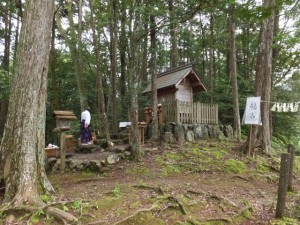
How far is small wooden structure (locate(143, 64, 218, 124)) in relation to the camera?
41.8 feet

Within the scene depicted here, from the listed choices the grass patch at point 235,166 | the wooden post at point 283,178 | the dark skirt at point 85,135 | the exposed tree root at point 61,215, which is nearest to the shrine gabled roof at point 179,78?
the dark skirt at point 85,135

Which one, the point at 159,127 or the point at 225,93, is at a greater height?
the point at 225,93

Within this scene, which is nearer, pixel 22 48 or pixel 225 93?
pixel 22 48

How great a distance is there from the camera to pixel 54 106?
13969mm

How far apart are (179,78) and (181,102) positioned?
2016mm

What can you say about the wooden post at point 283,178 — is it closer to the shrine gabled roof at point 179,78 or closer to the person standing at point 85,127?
the person standing at point 85,127

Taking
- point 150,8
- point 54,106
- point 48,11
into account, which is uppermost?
point 150,8

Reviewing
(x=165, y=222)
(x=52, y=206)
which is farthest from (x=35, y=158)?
(x=165, y=222)

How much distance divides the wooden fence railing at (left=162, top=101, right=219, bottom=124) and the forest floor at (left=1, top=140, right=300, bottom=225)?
2.00 m

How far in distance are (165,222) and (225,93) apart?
46.5ft

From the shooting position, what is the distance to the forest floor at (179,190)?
495 centimetres

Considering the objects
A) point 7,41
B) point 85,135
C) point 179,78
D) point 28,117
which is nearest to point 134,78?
point 85,135

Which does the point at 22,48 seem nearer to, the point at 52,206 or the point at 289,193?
the point at 52,206

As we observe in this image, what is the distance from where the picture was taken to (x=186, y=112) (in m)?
12.9
